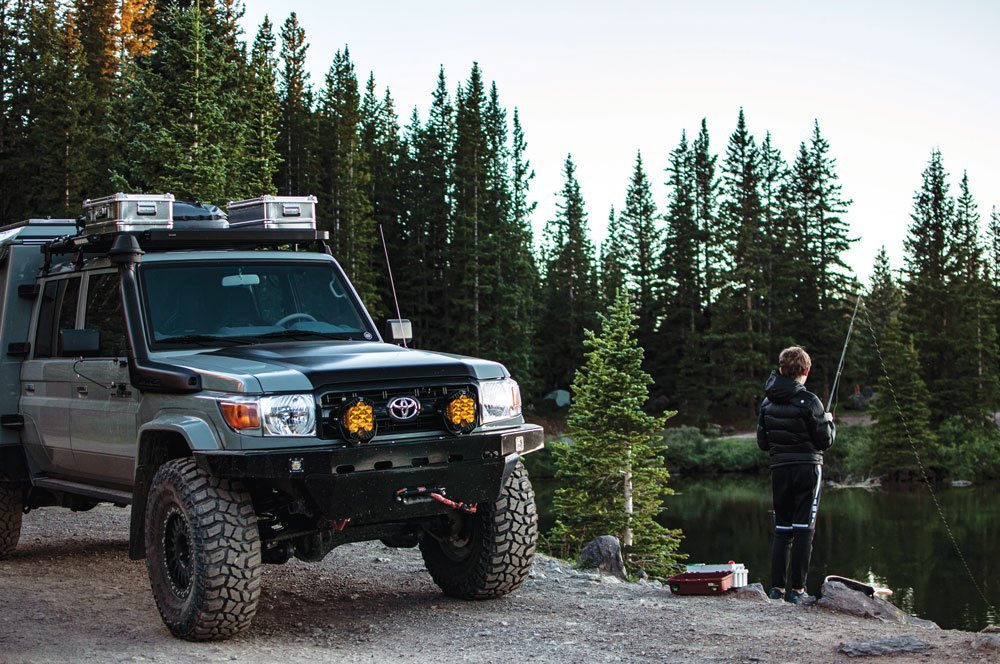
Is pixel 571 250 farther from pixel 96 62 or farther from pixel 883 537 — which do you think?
pixel 883 537

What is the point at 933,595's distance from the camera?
2902 centimetres

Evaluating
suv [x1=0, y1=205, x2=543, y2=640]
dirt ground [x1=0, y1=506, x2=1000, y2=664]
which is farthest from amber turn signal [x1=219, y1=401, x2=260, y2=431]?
dirt ground [x1=0, y1=506, x2=1000, y2=664]

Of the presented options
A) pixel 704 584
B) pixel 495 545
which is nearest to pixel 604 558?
pixel 704 584

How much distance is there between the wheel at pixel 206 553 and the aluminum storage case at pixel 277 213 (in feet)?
8.31

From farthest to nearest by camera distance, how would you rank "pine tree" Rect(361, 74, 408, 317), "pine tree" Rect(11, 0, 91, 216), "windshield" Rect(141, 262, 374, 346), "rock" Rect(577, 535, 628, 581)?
"pine tree" Rect(361, 74, 408, 317), "pine tree" Rect(11, 0, 91, 216), "rock" Rect(577, 535, 628, 581), "windshield" Rect(141, 262, 374, 346)

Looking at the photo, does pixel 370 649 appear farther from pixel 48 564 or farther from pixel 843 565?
pixel 843 565

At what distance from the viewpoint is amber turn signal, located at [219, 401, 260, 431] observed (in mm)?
6465

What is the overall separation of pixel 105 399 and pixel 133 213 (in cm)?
142

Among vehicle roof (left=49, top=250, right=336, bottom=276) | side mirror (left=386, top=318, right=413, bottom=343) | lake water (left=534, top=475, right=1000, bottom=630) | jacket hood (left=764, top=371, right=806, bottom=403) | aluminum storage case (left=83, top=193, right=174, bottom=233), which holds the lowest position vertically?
lake water (left=534, top=475, right=1000, bottom=630)

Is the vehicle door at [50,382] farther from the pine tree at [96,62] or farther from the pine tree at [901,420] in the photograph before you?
the pine tree at [96,62]

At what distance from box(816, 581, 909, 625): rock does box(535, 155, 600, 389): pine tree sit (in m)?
65.9

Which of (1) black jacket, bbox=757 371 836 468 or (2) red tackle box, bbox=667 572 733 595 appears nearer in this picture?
(1) black jacket, bbox=757 371 836 468

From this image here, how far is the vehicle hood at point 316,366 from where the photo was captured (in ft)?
21.5

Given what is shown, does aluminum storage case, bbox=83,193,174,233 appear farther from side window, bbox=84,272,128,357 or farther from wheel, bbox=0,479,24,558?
wheel, bbox=0,479,24,558
